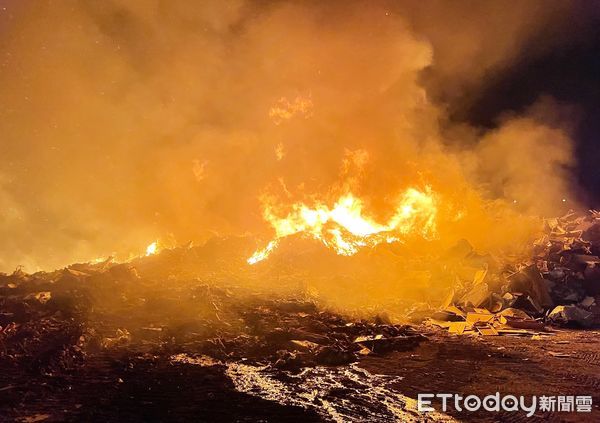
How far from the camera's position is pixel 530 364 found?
29.9 ft

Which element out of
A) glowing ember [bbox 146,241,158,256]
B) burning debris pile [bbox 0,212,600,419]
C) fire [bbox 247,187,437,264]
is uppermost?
fire [bbox 247,187,437,264]

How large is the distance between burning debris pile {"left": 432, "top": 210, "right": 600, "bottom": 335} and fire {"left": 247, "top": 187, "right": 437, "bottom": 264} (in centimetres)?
565

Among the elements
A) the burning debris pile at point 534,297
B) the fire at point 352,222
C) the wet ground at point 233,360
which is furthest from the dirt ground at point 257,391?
the fire at point 352,222

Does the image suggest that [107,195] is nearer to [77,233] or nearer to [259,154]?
[77,233]

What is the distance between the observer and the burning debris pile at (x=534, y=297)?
13062 mm

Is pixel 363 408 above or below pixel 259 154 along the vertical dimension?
below

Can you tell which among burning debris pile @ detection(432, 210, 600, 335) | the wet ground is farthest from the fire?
the wet ground

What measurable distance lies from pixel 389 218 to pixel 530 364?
1611cm

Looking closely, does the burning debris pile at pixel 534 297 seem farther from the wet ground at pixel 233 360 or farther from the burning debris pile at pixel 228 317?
the wet ground at pixel 233 360

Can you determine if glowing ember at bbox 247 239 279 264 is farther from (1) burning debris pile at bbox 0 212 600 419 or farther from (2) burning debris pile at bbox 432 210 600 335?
(2) burning debris pile at bbox 432 210 600 335

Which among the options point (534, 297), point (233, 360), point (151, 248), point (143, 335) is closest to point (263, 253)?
point (151, 248)

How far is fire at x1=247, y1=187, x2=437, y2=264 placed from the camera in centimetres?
2234

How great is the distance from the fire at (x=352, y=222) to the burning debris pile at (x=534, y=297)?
565 cm

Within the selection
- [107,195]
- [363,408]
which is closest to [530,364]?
[363,408]
